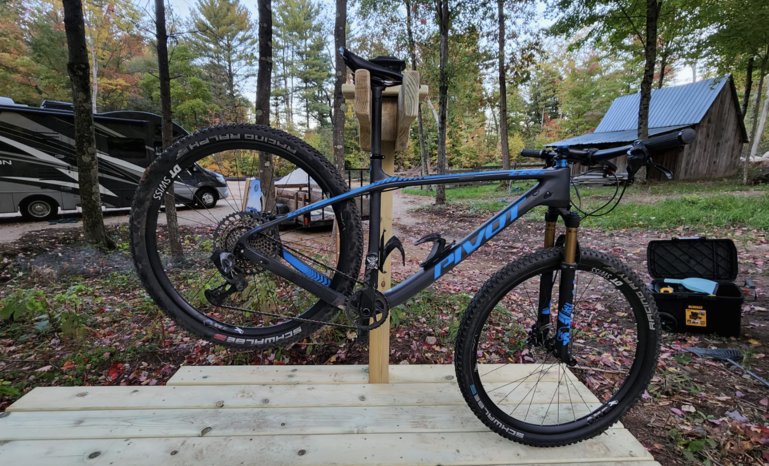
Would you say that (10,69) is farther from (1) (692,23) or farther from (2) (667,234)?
(1) (692,23)

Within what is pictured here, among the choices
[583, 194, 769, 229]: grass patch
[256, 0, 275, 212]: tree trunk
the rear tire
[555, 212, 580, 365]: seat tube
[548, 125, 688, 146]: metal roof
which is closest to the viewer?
[555, 212, 580, 365]: seat tube

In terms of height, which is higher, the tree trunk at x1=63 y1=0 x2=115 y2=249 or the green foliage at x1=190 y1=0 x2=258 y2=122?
the green foliage at x1=190 y1=0 x2=258 y2=122

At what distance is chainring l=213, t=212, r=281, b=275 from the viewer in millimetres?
1545

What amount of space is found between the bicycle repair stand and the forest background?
4598 mm

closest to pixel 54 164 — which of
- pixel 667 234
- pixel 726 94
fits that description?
pixel 667 234

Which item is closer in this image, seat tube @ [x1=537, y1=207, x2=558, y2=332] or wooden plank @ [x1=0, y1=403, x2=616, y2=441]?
wooden plank @ [x1=0, y1=403, x2=616, y2=441]

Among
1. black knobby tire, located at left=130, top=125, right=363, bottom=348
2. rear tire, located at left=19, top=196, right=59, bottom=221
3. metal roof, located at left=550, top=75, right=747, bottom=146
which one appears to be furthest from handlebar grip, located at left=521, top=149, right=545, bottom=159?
metal roof, located at left=550, top=75, right=747, bottom=146

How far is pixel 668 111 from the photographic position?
17.3 metres

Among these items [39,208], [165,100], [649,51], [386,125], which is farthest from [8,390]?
[649,51]

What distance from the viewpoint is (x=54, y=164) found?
8.70m

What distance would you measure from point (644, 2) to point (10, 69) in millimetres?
28717

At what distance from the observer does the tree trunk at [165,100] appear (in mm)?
4727

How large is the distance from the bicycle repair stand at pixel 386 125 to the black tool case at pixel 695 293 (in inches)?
109

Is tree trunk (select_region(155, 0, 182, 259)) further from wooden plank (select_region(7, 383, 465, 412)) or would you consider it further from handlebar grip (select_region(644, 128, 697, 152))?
handlebar grip (select_region(644, 128, 697, 152))
